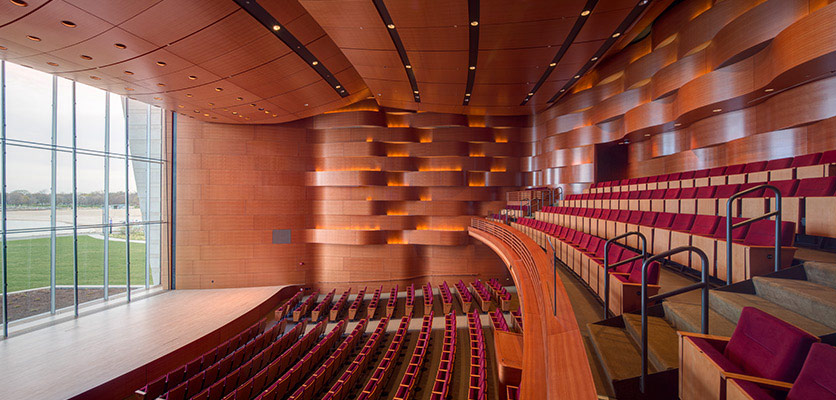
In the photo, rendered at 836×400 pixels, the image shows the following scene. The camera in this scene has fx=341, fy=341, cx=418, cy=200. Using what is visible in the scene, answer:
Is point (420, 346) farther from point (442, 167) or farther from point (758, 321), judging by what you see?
point (442, 167)

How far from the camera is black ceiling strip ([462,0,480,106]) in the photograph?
2.73 meters

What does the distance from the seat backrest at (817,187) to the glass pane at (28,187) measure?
6545 mm

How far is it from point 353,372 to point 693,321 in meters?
2.64

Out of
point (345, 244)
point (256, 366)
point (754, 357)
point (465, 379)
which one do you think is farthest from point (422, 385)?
point (345, 244)

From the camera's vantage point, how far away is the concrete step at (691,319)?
38.9 inches

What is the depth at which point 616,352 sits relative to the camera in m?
1.07

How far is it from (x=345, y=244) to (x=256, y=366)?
337 centimetres

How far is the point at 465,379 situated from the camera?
316 centimetres

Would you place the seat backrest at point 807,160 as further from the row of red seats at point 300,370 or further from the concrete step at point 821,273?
the row of red seats at point 300,370

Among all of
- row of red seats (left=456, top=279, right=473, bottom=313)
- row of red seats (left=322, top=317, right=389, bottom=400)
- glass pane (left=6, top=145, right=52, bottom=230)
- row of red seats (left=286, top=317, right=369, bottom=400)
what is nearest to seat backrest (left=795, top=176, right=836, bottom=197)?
row of red seats (left=322, top=317, right=389, bottom=400)

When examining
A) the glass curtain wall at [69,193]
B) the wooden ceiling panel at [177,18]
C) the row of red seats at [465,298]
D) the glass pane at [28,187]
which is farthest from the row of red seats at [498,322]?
the glass pane at [28,187]

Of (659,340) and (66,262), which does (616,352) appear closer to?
(659,340)

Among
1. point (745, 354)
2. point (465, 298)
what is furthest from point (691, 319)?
point (465, 298)

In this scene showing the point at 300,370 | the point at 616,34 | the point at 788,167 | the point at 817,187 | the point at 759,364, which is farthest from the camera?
the point at 616,34
